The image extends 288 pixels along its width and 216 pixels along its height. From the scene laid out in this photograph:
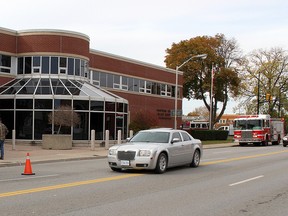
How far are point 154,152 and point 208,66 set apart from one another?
168 ft

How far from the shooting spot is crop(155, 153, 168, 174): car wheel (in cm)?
1400

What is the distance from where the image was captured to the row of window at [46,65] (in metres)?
32.8

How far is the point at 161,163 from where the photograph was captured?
1419 centimetres

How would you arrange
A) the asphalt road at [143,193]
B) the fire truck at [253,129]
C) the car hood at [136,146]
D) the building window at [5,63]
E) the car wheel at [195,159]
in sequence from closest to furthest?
the asphalt road at [143,193]
the car hood at [136,146]
the car wheel at [195,159]
the building window at [5,63]
the fire truck at [253,129]

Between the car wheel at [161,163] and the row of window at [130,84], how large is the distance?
24.9m

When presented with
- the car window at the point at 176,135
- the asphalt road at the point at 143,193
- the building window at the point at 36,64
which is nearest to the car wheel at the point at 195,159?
the car window at the point at 176,135

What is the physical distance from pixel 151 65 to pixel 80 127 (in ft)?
59.3

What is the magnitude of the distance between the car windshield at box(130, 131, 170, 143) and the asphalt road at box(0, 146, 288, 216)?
117cm

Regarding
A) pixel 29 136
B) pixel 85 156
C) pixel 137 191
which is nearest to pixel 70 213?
pixel 137 191

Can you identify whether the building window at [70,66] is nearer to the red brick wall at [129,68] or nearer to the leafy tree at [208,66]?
the red brick wall at [129,68]

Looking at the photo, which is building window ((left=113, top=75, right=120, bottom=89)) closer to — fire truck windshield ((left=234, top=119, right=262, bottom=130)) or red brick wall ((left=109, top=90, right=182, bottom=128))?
red brick wall ((left=109, top=90, right=182, bottom=128))

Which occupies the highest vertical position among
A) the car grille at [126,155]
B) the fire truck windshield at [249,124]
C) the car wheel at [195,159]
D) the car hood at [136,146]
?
the fire truck windshield at [249,124]

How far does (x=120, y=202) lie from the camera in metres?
8.96

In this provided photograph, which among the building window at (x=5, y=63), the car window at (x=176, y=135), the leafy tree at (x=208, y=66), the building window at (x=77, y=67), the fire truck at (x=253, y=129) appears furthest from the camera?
the leafy tree at (x=208, y=66)
